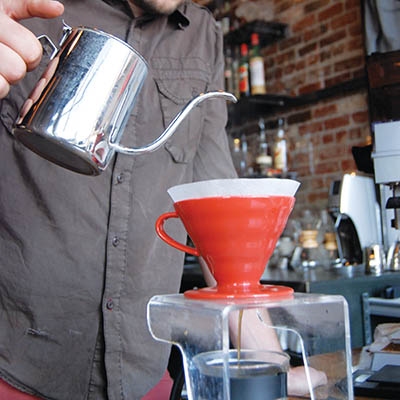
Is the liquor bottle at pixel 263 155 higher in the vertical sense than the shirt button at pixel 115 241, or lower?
higher

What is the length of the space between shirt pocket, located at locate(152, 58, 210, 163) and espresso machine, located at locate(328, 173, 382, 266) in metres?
1.00

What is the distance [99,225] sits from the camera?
3.63 feet

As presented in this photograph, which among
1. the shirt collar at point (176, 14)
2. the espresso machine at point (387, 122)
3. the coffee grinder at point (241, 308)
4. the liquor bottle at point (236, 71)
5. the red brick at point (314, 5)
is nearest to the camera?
the coffee grinder at point (241, 308)

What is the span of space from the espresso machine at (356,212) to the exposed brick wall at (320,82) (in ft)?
1.71

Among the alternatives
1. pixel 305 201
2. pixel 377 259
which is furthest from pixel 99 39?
pixel 305 201

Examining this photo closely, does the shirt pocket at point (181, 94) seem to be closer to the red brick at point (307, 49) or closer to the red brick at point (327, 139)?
the red brick at point (327, 139)

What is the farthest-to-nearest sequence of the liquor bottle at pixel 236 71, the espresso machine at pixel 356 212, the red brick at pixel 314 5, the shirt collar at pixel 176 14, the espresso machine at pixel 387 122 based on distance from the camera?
the liquor bottle at pixel 236 71
the red brick at pixel 314 5
the espresso machine at pixel 356 212
the shirt collar at pixel 176 14
the espresso machine at pixel 387 122

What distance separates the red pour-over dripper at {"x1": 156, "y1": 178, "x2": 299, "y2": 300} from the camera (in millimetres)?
633

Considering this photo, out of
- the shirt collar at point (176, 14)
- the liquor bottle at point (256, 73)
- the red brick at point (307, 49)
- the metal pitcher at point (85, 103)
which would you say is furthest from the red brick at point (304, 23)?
the metal pitcher at point (85, 103)

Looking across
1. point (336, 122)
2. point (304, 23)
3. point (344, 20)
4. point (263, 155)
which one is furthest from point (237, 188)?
point (304, 23)

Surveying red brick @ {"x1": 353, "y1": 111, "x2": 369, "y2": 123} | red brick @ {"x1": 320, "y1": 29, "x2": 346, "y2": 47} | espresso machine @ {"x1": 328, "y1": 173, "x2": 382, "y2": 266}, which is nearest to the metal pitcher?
espresso machine @ {"x1": 328, "y1": 173, "x2": 382, "y2": 266}

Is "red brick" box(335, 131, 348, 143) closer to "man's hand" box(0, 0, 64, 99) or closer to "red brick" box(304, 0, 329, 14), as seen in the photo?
"red brick" box(304, 0, 329, 14)

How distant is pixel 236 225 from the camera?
2.11 ft

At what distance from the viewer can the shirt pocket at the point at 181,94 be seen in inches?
48.8
